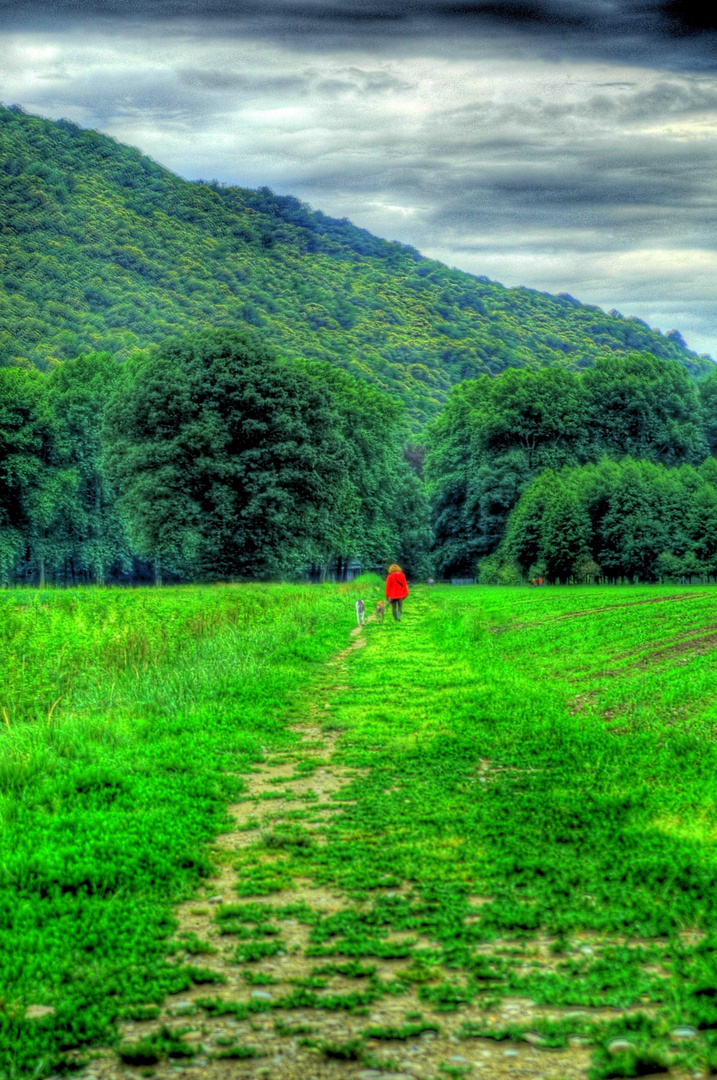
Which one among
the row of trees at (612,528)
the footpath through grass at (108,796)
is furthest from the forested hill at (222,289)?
the footpath through grass at (108,796)

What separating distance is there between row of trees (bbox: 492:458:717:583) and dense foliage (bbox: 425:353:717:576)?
6.94 meters

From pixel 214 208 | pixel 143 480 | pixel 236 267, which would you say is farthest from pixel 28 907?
pixel 214 208

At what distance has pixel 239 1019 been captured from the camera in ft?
15.7

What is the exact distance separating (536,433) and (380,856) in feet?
230

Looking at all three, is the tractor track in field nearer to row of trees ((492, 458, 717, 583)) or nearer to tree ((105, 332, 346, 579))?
tree ((105, 332, 346, 579))

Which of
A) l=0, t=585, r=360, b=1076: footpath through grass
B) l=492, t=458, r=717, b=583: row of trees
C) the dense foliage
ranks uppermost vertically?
the dense foliage

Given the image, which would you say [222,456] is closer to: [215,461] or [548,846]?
[215,461]

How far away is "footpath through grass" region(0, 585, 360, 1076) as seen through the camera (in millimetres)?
5102

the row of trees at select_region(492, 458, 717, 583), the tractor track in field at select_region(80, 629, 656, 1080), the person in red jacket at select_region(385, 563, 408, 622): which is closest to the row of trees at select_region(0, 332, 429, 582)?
the row of trees at select_region(492, 458, 717, 583)

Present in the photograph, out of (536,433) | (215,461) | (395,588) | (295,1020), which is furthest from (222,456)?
(295,1020)

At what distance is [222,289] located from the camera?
119188 mm

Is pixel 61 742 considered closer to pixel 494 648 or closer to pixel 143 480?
pixel 494 648

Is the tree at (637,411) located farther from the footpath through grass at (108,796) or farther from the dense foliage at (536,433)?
the footpath through grass at (108,796)

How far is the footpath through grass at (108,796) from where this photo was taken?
5102mm
